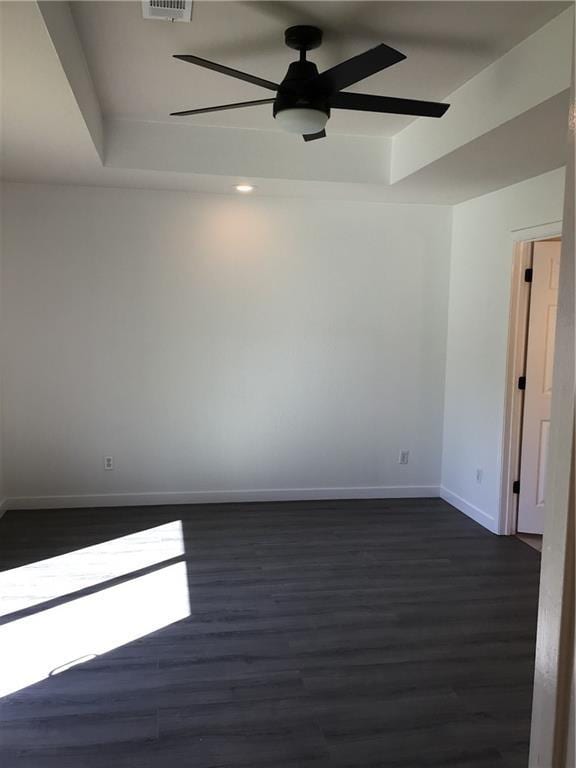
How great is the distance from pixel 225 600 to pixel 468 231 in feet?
11.2

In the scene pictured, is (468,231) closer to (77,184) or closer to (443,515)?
(443,515)

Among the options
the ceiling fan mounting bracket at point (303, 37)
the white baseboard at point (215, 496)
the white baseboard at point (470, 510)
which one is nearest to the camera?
the ceiling fan mounting bracket at point (303, 37)

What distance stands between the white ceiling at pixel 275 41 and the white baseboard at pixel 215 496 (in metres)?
2.96

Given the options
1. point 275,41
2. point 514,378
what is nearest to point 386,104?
point 275,41

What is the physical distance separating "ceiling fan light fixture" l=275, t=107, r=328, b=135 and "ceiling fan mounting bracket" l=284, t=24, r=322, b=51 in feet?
1.14

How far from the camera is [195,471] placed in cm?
510

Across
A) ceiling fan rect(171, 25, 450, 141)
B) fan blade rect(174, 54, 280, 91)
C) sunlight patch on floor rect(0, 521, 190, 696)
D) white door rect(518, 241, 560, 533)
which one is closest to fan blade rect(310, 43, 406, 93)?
ceiling fan rect(171, 25, 450, 141)

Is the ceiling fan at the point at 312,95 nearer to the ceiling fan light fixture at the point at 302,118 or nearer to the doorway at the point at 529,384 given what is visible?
the ceiling fan light fixture at the point at 302,118

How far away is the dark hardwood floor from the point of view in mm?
2240

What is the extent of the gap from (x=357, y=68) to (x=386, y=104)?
34 cm

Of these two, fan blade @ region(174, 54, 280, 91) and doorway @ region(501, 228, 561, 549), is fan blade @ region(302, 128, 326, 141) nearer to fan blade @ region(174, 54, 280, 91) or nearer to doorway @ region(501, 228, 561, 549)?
fan blade @ region(174, 54, 280, 91)

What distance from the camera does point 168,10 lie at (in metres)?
2.48

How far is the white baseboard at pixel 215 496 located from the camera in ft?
16.0

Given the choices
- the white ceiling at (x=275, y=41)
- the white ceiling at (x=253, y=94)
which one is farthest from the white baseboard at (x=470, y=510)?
the white ceiling at (x=275, y=41)
